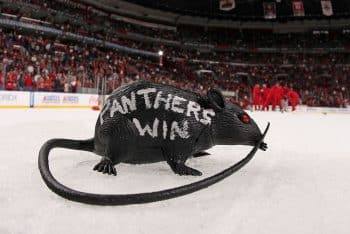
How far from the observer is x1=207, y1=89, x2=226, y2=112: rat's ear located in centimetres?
226

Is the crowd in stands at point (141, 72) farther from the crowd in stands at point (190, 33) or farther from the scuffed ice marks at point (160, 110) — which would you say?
the scuffed ice marks at point (160, 110)

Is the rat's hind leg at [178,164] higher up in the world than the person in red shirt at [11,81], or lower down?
lower down

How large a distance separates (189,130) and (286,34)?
36.0 meters

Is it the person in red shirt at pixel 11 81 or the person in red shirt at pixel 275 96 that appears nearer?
the person in red shirt at pixel 11 81

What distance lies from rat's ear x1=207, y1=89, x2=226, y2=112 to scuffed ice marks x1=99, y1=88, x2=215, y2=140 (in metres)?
0.05

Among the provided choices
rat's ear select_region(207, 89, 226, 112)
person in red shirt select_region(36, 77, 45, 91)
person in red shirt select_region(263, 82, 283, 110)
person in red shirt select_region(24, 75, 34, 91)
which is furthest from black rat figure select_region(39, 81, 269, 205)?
person in red shirt select_region(263, 82, 283, 110)

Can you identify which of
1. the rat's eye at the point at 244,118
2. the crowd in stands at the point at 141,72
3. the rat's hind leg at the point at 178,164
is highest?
the crowd in stands at the point at 141,72

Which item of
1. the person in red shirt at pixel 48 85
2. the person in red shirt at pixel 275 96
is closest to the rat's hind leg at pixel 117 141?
the person in red shirt at pixel 48 85

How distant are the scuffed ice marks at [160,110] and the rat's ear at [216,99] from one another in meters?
0.05

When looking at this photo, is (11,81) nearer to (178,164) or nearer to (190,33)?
(178,164)

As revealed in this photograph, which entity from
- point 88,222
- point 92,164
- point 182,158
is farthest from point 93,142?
point 88,222

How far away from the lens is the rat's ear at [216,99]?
2.26 metres

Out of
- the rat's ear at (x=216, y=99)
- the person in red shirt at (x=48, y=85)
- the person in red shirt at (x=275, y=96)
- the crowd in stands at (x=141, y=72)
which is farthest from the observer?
the person in red shirt at (x=275, y=96)

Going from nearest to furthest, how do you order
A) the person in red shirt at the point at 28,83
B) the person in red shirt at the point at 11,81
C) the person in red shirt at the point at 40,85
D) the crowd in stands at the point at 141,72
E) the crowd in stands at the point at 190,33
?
the person in red shirt at the point at 11,81, the person in red shirt at the point at 28,83, the person in red shirt at the point at 40,85, the crowd in stands at the point at 141,72, the crowd in stands at the point at 190,33
